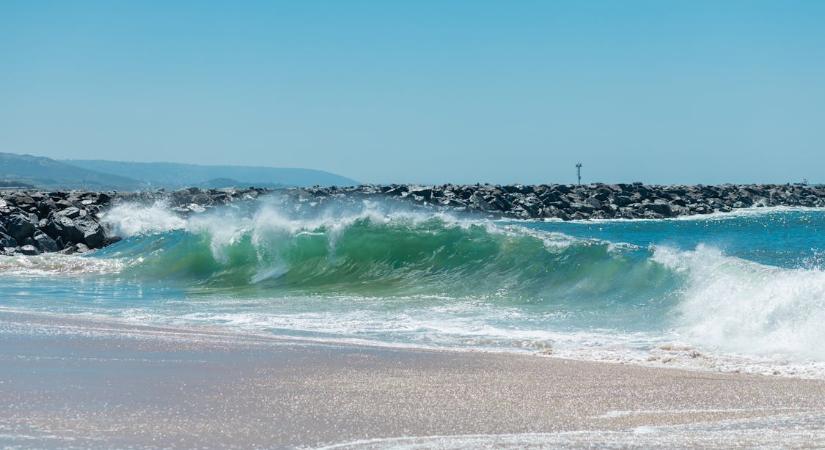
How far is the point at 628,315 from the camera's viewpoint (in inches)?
471

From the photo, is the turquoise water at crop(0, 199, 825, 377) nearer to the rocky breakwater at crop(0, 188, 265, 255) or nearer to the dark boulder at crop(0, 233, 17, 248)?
the rocky breakwater at crop(0, 188, 265, 255)

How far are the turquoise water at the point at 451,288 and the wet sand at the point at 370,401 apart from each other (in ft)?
3.90

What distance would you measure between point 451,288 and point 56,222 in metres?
14.4

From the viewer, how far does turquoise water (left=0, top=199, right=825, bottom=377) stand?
9914 millimetres

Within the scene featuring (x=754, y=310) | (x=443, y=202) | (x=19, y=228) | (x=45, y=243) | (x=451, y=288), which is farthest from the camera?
(x=443, y=202)

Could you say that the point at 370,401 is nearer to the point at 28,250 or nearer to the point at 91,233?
the point at 28,250

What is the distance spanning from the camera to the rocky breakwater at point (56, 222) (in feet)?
80.0

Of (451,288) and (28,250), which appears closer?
(451,288)

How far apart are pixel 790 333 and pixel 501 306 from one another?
15.2 ft

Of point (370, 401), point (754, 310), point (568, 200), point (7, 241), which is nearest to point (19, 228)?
point (7, 241)

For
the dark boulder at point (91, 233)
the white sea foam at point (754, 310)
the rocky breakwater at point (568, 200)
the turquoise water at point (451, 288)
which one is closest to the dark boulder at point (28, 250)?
the turquoise water at point (451, 288)

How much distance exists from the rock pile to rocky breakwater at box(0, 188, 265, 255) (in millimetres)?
24

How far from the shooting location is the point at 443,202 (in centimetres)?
4147

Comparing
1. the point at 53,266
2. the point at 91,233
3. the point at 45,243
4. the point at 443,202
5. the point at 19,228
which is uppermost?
the point at 443,202
